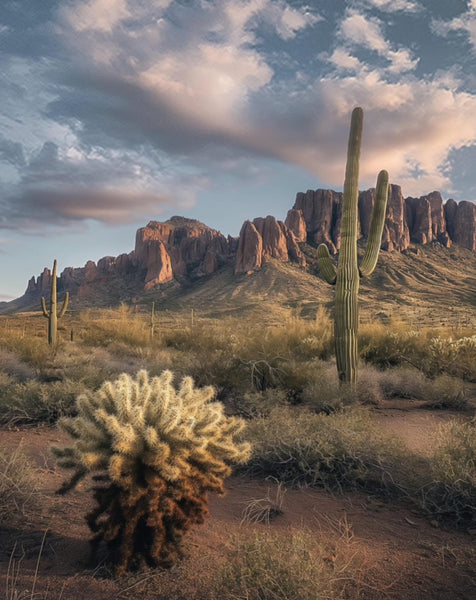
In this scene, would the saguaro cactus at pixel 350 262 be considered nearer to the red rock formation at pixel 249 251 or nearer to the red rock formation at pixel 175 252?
the red rock formation at pixel 249 251

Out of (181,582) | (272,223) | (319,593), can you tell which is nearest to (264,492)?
(181,582)

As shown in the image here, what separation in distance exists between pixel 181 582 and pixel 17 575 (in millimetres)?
1170

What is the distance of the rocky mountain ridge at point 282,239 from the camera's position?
9375 cm

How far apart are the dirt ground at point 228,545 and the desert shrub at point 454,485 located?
0.23 meters

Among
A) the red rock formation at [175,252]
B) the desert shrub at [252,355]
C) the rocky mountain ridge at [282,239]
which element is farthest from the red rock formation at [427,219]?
the desert shrub at [252,355]

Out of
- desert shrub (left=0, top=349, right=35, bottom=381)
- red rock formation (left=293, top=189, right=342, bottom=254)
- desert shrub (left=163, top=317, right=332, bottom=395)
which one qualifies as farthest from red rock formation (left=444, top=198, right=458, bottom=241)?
desert shrub (left=0, top=349, right=35, bottom=381)

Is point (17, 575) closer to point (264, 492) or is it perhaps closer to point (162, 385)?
point (162, 385)

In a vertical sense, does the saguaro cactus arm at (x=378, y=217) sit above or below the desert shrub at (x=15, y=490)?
above

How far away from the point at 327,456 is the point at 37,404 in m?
5.62

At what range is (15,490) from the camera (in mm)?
3961

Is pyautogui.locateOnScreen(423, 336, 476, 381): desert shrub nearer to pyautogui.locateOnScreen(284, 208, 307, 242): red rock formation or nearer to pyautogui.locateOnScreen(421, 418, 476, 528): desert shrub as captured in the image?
pyautogui.locateOnScreen(421, 418, 476, 528): desert shrub

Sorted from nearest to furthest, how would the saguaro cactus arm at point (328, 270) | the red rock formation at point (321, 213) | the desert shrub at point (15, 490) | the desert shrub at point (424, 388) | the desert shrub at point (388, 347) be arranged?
the desert shrub at point (15, 490) < the desert shrub at point (424, 388) < the saguaro cactus arm at point (328, 270) < the desert shrub at point (388, 347) < the red rock formation at point (321, 213)

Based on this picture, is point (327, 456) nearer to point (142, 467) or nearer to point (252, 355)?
point (142, 467)

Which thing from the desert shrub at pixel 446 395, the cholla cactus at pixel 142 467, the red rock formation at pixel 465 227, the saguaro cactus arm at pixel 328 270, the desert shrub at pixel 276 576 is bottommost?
the desert shrub at pixel 446 395
